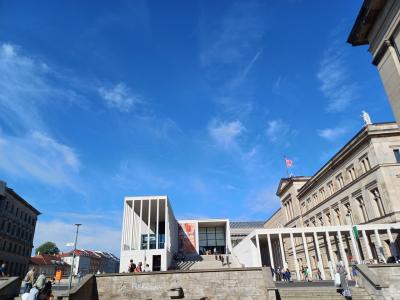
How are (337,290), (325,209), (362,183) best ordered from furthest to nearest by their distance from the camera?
(325,209) < (362,183) < (337,290)

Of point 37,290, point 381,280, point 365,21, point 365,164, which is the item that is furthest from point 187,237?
point 365,21

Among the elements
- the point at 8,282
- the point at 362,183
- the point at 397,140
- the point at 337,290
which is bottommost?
the point at 337,290

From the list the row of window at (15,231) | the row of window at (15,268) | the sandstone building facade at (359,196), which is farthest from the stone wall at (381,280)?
the row of window at (15,231)

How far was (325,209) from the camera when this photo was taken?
1721 inches

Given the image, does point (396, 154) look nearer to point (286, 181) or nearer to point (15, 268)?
point (286, 181)

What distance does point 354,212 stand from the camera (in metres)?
35.9

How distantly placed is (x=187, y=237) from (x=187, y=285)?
38438 mm

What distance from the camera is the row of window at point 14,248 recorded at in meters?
50.4

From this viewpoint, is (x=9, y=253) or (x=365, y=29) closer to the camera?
(x=365, y=29)

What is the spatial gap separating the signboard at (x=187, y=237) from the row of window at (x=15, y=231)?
101 ft

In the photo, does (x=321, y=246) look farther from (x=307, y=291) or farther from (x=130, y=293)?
(x=130, y=293)

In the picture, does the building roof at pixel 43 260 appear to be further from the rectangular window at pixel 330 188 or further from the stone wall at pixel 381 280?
the stone wall at pixel 381 280

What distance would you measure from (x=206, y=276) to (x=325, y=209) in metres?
32.1

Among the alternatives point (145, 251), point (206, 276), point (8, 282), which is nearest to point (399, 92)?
point (206, 276)
